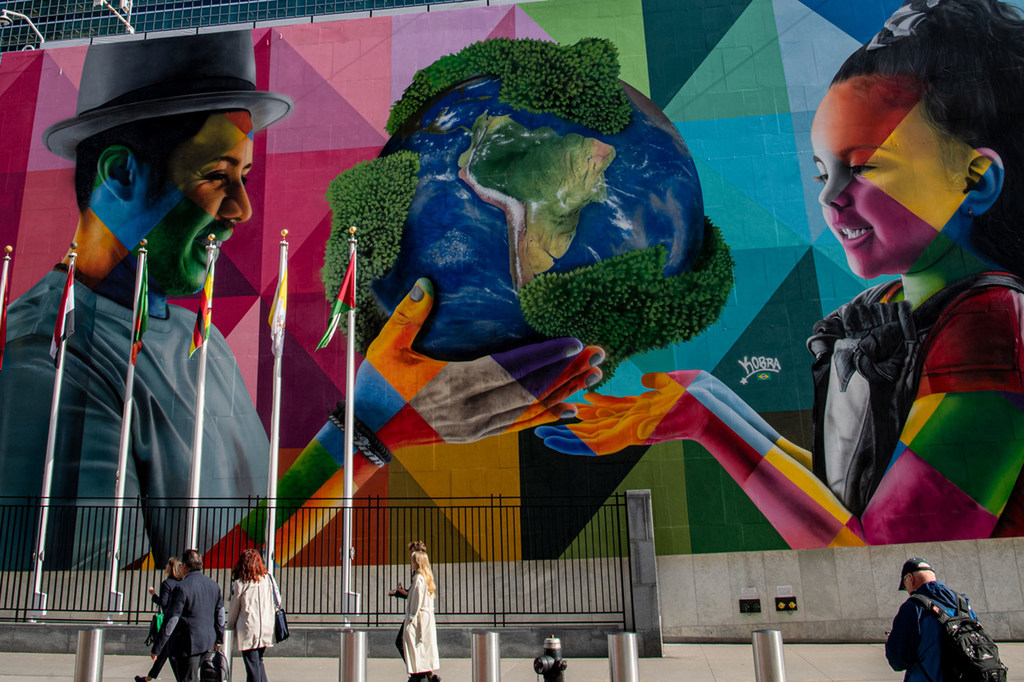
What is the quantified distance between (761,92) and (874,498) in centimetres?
982

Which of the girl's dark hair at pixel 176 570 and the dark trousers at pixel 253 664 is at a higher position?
the girl's dark hair at pixel 176 570

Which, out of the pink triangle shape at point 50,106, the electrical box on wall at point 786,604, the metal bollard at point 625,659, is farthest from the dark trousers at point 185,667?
the pink triangle shape at point 50,106

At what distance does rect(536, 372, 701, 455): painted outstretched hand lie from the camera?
1698cm

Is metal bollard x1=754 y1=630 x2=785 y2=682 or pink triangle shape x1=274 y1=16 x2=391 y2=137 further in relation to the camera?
pink triangle shape x1=274 y1=16 x2=391 y2=137

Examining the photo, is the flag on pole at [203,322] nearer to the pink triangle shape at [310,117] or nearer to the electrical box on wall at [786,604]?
the pink triangle shape at [310,117]

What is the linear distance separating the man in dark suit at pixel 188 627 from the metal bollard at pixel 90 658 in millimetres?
596

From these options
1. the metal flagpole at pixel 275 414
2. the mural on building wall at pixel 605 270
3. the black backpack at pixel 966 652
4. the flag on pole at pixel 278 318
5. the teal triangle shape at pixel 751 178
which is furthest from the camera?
the teal triangle shape at pixel 751 178

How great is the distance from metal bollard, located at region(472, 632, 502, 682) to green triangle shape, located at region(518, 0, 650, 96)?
15050 mm

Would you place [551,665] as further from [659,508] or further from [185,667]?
[659,508]

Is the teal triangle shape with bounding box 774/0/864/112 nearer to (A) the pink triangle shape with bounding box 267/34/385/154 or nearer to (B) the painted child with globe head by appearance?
(B) the painted child with globe head

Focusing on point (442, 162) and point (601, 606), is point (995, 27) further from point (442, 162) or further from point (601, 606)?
point (601, 606)

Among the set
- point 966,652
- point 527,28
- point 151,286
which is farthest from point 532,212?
point 966,652

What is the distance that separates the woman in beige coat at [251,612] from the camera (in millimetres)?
7781

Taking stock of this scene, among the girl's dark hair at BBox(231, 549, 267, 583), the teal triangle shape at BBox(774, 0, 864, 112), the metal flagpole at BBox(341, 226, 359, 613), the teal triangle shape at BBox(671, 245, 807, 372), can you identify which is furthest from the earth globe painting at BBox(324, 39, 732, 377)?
the girl's dark hair at BBox(231, 549, 267, 583)
